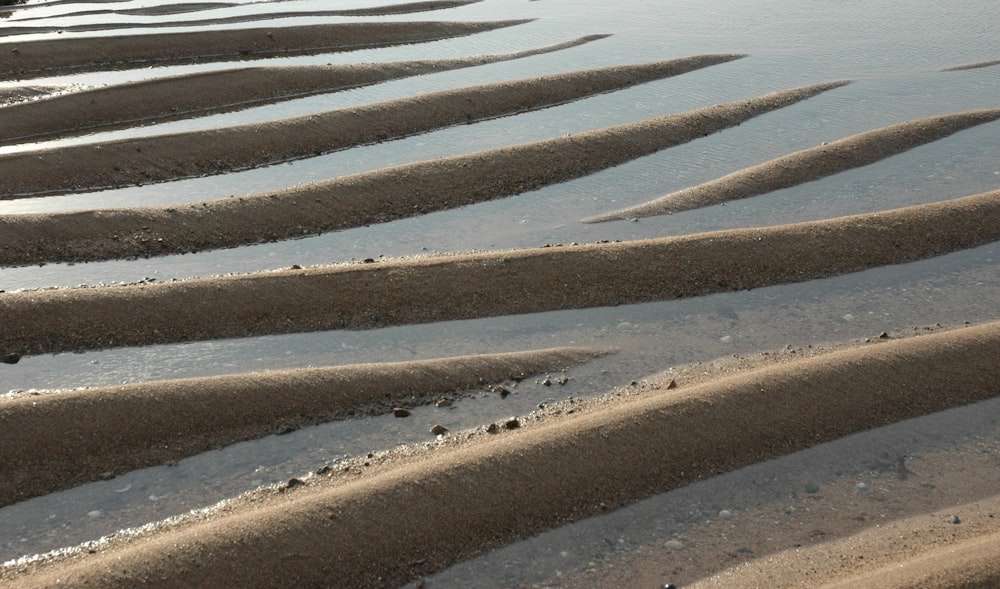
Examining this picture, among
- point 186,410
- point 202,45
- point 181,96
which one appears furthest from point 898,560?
point 202,45

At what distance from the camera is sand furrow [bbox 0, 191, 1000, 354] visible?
390 inches

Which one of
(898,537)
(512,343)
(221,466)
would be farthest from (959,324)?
(221,466)

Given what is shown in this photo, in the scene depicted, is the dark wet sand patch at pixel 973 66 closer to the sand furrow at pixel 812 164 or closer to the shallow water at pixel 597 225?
the shallow water at pixel 597 225

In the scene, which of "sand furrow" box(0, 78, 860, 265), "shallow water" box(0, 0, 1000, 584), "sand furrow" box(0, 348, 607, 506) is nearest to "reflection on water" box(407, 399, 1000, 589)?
"shallow water" box(0, 0, 1000, 584)

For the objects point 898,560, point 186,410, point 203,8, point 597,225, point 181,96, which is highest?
point 203,8

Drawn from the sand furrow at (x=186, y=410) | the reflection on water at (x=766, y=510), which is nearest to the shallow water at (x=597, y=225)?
the sand furrow at (x=186, y=410)

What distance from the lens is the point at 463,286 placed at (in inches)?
413

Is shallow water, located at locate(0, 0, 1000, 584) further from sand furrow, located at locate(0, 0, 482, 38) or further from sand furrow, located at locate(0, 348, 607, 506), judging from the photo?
sand furrow, located at locate(0, 0, 482, 38)

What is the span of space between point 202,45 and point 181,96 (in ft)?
17.4

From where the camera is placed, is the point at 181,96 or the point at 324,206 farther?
the point at 181,96

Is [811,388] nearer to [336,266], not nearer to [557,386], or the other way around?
[557,386]

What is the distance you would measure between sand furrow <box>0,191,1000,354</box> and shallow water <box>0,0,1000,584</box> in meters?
0.24

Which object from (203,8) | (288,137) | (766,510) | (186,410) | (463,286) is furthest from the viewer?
(203,8)

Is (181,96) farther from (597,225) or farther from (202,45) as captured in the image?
(597,225)
